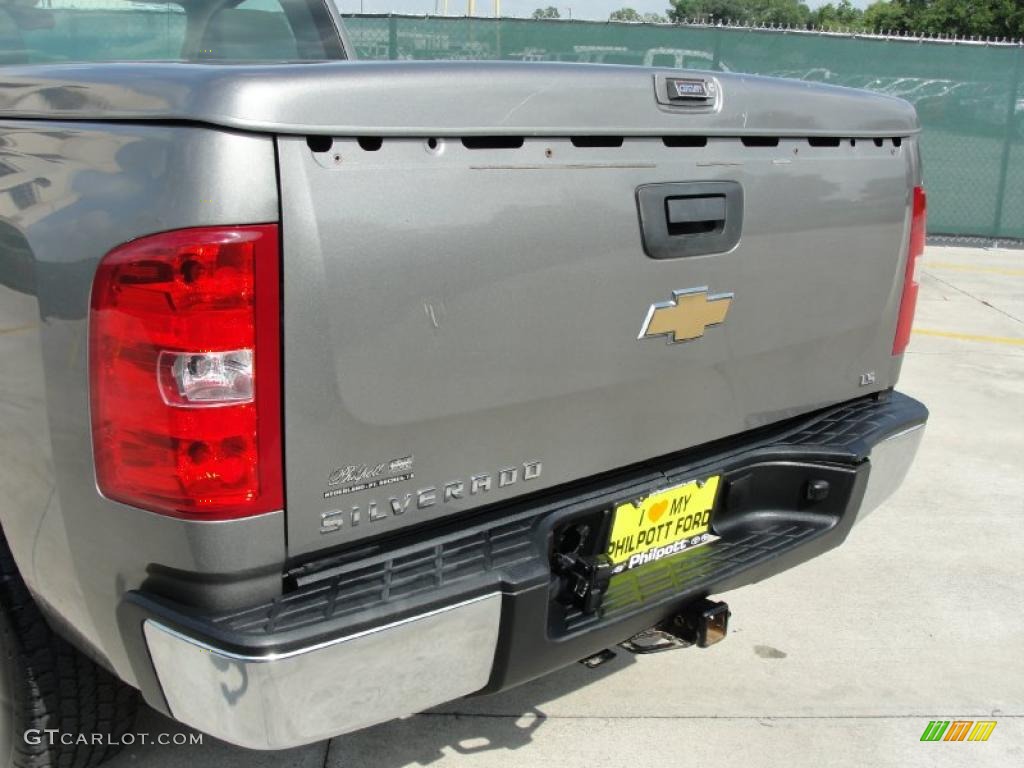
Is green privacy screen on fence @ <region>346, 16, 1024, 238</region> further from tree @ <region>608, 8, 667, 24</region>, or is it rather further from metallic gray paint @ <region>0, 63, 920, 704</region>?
metallic gray paint @ <region>0, 63, 920, 704</region>

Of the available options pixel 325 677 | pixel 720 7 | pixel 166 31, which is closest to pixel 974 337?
pixel 166 31

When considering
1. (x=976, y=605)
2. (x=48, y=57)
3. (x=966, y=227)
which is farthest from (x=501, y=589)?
(x=966, y=227)

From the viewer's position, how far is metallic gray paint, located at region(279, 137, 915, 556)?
1857 mm

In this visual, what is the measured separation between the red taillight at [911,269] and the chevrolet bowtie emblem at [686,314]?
823 millimetres

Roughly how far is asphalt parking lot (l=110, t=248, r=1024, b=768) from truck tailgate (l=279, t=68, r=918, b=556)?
91 centimetres

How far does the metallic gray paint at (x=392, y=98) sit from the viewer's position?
1.75m

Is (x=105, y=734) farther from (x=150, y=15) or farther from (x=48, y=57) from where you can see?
(x=150, y=15)

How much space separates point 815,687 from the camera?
10.5 ft

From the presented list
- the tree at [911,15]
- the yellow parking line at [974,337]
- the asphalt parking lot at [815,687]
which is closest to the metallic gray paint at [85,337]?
the asphalt parking lot at [815,687]

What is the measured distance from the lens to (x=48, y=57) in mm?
3088

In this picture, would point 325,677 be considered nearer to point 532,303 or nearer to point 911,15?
point 532,303

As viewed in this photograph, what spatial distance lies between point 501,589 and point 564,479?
0.36m

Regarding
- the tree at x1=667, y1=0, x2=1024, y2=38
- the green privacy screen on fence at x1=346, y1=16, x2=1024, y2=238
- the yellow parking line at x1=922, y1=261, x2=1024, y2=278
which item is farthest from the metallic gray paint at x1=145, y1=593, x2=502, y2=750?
the tree at x1=667, y1=0, x2=1024, y2=38

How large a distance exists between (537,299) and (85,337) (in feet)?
2.79
